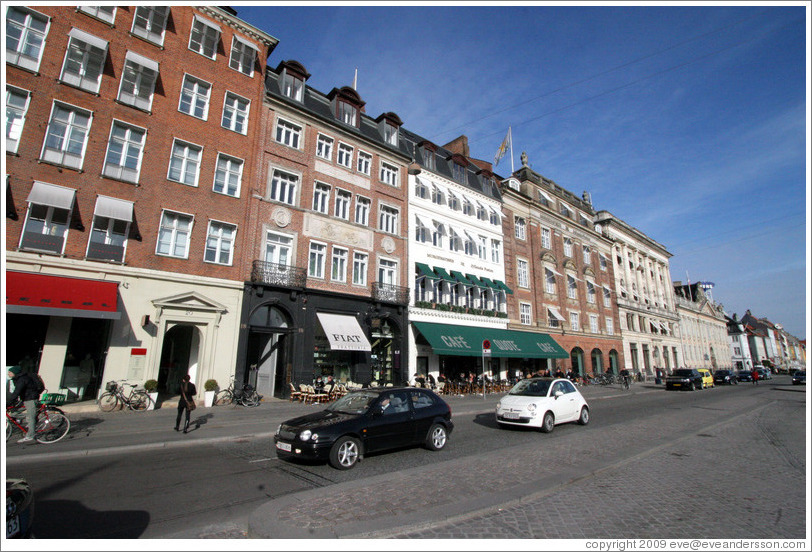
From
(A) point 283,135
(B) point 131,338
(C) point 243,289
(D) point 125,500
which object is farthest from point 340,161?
(D) point 125,500

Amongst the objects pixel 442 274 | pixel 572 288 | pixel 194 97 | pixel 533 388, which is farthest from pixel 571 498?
pixel 572 288

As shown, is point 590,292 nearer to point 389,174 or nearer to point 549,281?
point 549,281

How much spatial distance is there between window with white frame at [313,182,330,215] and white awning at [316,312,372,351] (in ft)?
20.1

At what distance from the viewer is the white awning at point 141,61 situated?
17.2 meters

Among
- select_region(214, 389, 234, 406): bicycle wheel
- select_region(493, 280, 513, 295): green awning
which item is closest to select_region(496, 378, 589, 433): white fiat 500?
select_region(214, 389, 234, 406): bicycle wheel

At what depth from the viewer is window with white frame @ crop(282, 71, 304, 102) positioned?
895 inches

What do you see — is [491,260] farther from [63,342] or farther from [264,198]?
[63,342]

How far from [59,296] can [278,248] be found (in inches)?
356

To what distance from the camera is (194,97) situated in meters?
19.3

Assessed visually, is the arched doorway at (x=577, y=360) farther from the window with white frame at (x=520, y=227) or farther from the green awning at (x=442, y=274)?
the green awning at (x=442, y=274)

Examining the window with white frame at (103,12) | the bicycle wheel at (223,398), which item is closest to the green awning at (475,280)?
the bicycle wheel at (223,398)

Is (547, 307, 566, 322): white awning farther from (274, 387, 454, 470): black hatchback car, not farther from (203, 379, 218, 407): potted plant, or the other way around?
(203, 379, 218, 407): potted plant

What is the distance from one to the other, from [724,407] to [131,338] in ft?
87.9

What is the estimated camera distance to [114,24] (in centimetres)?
1725
